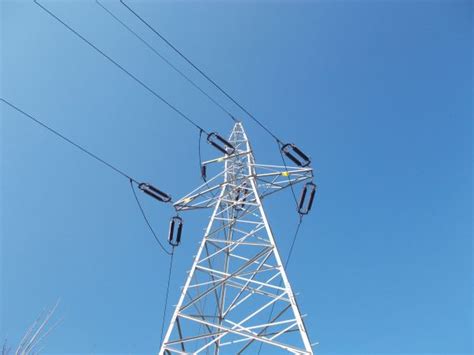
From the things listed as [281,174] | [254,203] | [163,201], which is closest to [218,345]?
[254,203]

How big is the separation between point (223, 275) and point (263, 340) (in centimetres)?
189

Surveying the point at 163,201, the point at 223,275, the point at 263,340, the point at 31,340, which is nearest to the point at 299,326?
the point at 263,340

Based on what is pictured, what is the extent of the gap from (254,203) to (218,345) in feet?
10.9

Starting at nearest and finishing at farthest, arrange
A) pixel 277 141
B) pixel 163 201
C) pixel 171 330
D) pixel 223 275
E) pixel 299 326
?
1. pixel 299 326
2. pixel 171 330
3. pixel 223 275
4. pixel 163 201
5. pixel 277 141

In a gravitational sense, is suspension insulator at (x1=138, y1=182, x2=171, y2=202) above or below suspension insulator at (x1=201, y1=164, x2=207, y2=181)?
below

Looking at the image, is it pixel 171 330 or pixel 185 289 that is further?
pixel 185 289

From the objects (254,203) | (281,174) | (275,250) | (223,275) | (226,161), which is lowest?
(223,275)

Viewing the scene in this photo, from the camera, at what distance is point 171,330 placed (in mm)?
6219

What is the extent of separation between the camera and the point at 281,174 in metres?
9.36

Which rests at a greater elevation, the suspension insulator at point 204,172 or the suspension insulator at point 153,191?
the suspension insulator at point 204,172

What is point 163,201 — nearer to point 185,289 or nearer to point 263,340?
point 185,289

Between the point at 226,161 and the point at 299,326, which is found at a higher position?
the point at 226,161

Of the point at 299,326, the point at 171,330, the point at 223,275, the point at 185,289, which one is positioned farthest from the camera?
the point at 223,275

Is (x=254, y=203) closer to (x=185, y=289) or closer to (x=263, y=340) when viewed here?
(x=185, y=289)
